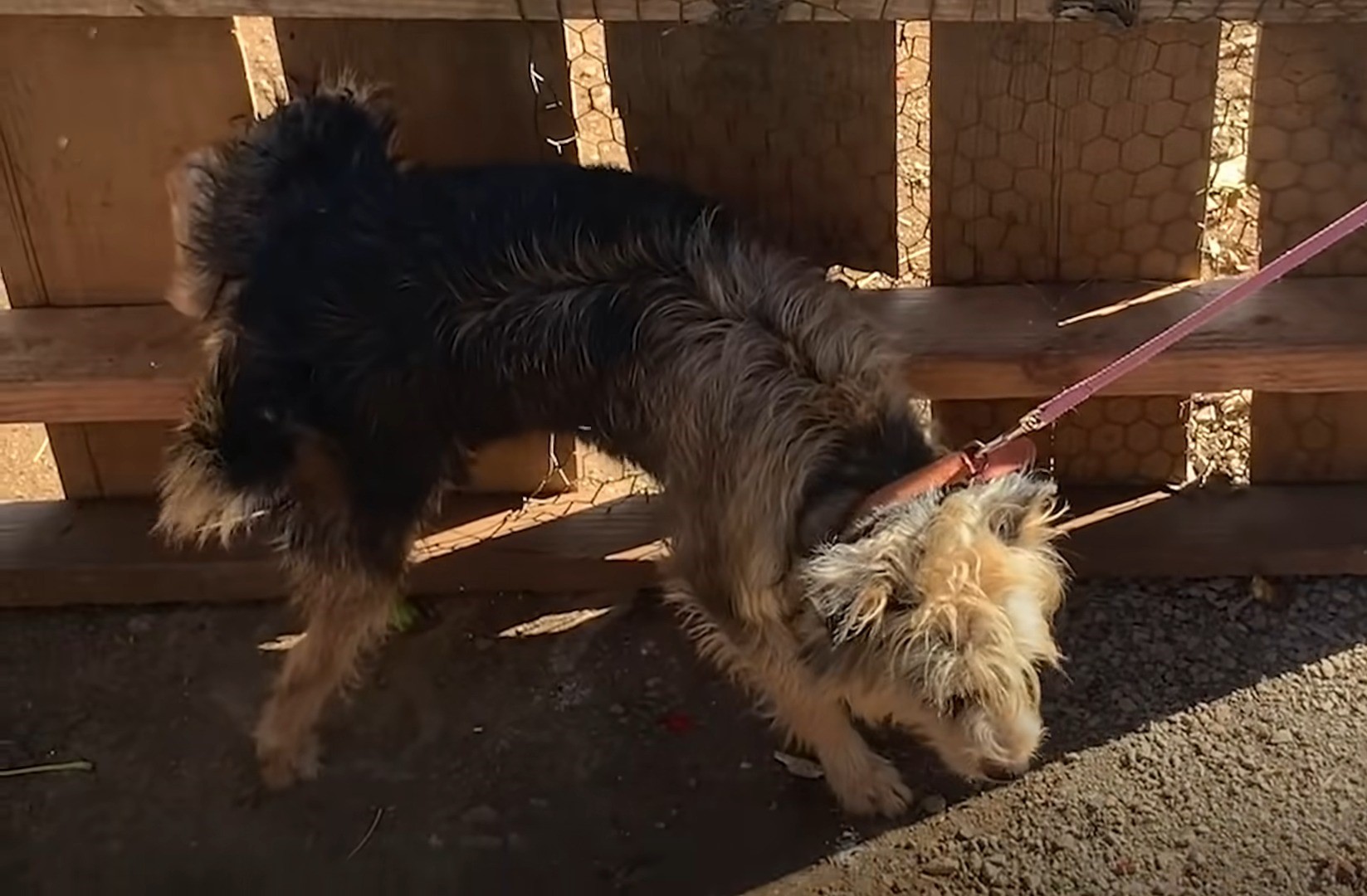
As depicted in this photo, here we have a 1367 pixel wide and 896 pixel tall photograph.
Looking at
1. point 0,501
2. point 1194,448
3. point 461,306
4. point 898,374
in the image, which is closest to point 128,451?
point 0,501

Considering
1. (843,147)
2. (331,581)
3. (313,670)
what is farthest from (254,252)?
(843,147)

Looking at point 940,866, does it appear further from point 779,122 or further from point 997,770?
point 779,122

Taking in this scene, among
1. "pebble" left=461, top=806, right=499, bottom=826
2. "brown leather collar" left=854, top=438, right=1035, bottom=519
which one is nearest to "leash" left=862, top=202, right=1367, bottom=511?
"brown leather collar" left=854, top=438, right=1035, bottom=519

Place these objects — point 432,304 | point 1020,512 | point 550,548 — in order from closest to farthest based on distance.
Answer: point 1020,512
point 432,304
point 550,548

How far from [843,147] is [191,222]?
1266 mm

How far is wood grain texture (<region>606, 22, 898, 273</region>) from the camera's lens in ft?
10.4

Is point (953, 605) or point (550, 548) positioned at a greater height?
point (953, 605)

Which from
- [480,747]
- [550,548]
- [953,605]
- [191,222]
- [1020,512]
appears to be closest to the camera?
[953,605]

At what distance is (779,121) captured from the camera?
3275mm

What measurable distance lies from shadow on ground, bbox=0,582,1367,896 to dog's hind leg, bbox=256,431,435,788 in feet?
0.43

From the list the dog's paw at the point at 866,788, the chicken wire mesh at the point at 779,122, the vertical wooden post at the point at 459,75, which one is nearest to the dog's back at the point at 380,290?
the vertical wooden post at the point at 459,75

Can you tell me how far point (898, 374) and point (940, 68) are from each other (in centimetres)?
65

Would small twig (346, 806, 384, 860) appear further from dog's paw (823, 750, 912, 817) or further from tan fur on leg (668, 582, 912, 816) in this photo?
dog's paw (823, 750, 912, 817)

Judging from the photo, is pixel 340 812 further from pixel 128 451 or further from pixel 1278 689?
pixel 1278 689
